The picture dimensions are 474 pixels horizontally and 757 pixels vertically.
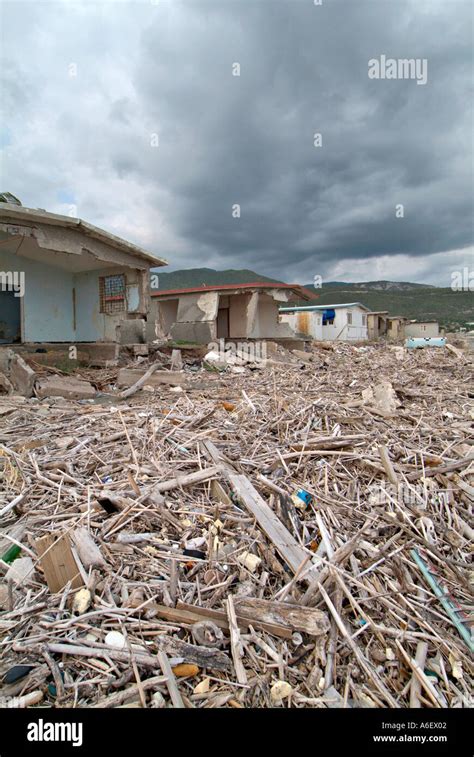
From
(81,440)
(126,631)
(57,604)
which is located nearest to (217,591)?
(126,631)

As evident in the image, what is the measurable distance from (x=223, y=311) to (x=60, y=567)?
1934cm

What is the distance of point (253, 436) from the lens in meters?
4.50

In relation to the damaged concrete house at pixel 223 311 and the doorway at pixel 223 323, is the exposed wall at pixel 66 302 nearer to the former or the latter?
→ the damaged concrete house at pixel 223 311

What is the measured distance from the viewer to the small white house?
32.2m

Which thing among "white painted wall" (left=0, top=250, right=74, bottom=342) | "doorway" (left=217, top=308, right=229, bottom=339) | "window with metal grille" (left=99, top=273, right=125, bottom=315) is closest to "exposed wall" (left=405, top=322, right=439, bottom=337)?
"doorway" (left=217, top=308, right=229, bottom=339)

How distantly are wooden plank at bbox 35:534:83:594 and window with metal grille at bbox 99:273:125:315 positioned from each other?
34.5ft

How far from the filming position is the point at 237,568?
252 cm

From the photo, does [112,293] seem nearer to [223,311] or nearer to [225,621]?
[223,311]

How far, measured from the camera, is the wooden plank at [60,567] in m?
2.36

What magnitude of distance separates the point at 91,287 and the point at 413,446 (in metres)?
11.4

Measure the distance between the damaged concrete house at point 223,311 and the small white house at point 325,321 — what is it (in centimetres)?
1148

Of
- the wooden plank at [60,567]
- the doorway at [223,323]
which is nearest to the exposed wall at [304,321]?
the doorway at [223,323]

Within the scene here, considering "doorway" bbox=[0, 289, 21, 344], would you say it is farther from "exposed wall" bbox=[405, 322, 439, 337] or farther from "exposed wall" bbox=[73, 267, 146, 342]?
"exposed wall" bbox=[405, 322, 439, 337]
